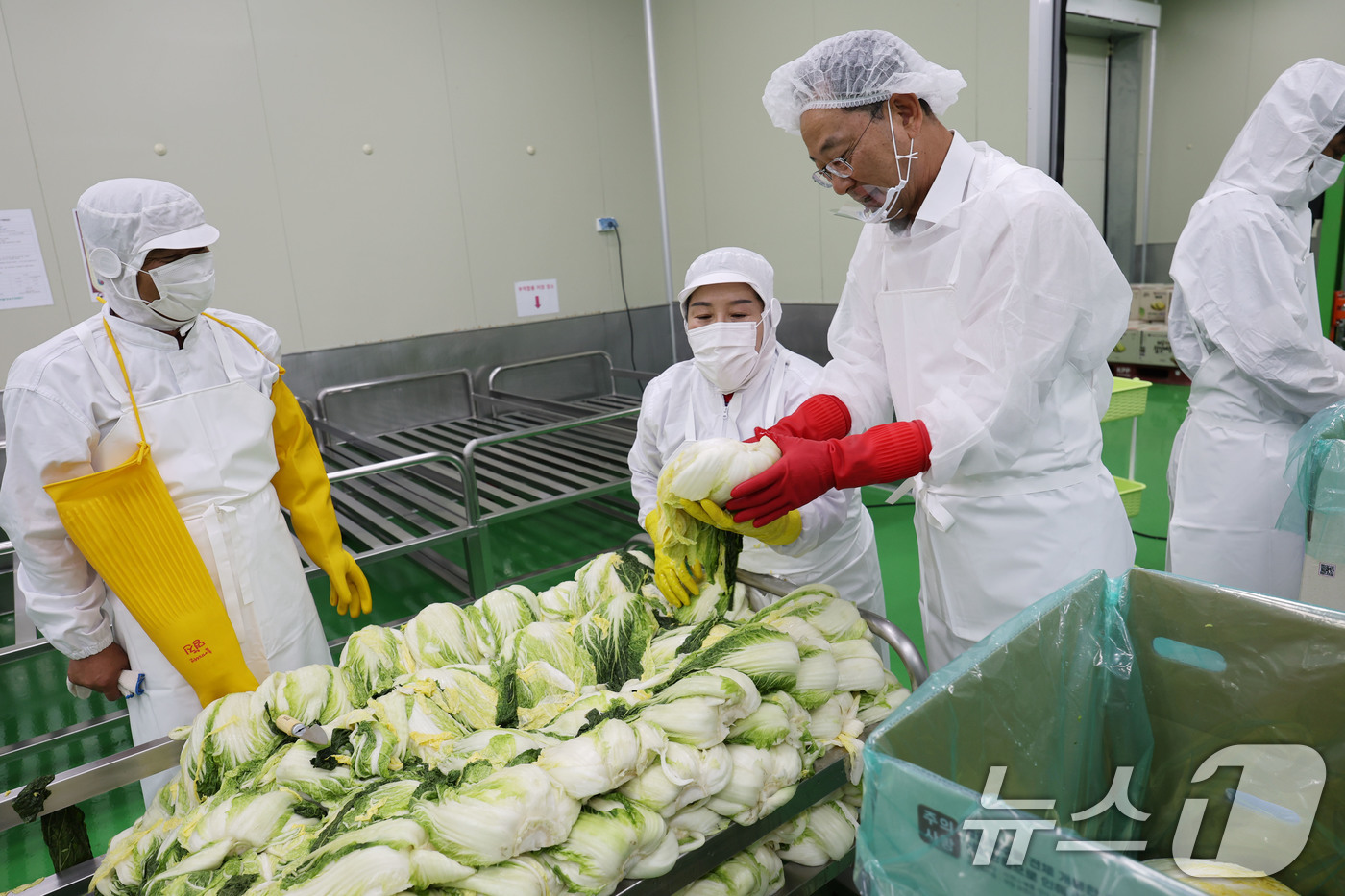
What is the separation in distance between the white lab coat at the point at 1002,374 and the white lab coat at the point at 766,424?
14.0 inches

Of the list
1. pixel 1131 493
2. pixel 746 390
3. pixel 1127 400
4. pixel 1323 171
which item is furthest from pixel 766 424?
pixel 1131 493

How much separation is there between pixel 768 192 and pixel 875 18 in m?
1.33

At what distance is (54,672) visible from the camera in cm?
385

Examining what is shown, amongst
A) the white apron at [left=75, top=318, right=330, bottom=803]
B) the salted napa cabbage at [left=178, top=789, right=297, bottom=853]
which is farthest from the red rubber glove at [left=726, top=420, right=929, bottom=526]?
the white apron at [left=75, top=318, right=330, bottom=803]

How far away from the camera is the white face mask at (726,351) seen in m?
2.26

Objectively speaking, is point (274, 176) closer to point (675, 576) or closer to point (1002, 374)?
point (675, 576)

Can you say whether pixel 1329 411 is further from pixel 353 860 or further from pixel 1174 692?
pixel 353 860

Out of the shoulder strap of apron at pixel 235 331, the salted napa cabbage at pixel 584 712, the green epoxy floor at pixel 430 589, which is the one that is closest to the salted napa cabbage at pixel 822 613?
the salted napa cabbage at pixel 584 712

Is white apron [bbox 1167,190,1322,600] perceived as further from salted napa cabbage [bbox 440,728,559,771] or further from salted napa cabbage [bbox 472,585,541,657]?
salted napa cabbage [bbox 440,728,559,771]

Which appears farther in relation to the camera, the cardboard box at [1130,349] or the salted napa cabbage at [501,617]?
the cardboard box at [1130,349]

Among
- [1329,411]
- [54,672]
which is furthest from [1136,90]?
[54,672]

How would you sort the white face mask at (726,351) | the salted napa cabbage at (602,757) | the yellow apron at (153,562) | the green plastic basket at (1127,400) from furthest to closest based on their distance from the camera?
the green plastic basket at (1127,400)
the white face mask at (726,351)
the yellow apron at (153,562)
the salted napa cabbage at (602,757)

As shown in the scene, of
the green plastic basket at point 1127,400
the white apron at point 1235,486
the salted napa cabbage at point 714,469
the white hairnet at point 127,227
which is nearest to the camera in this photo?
the salted napa cabbage at point 714,469

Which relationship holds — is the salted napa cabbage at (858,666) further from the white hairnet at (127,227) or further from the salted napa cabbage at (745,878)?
the white hairnet at (127,227)
